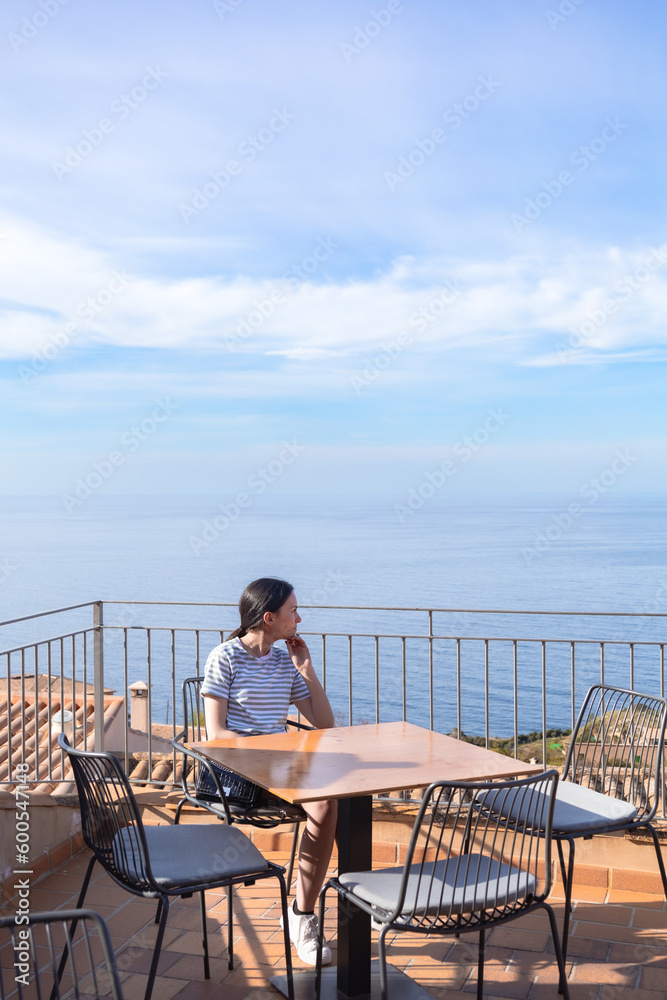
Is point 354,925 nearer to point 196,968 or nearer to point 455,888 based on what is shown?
point 455,888

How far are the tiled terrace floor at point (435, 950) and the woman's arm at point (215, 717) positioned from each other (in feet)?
2.51

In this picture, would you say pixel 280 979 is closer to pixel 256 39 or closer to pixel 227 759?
pixel 227 759

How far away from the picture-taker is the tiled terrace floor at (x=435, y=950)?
111 inches

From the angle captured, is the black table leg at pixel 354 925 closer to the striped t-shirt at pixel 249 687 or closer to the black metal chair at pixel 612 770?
the black metal chair at pixel 612 770

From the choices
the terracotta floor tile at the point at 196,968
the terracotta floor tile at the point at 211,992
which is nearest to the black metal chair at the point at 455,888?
the terracotta floor tile at the point at 211,992

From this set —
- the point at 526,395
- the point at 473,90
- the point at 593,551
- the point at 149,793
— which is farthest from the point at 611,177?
the point at 593,551

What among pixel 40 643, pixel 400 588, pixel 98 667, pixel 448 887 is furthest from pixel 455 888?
pixel 400 588

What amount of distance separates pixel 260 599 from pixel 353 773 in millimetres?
996

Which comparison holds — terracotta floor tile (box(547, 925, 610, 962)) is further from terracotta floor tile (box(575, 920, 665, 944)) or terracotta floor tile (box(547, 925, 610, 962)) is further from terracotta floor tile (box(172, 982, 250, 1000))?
terracotta floor tile (box(172, 982, 250, 1000))

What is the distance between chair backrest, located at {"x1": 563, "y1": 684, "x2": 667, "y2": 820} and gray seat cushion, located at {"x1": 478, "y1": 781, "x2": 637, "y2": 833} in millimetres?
103

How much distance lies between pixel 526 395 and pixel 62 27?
66822mm

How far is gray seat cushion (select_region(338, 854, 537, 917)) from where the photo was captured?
2.18m

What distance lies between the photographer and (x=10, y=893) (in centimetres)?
354

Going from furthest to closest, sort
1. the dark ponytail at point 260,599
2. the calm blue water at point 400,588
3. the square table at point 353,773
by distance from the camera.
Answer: the calm blue water at point 400,588 → the dark ponytail at point 260,599 → the square table at point 353,773
